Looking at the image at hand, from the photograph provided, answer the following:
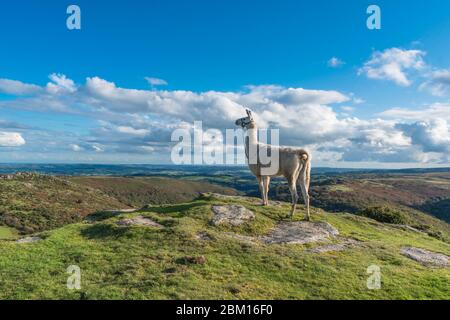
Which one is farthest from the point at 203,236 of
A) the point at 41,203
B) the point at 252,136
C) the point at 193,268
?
the point at 41,203

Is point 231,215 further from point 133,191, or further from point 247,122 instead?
point 133,191

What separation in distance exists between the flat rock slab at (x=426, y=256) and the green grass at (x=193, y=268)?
730mm

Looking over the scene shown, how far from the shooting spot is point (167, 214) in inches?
819

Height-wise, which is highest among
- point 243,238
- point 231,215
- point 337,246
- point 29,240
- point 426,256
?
point 231,215

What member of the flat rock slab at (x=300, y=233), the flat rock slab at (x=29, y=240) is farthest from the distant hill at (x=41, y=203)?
the flat rock slab at (x=300, y=233)

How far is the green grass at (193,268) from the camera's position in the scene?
11547 millimetres

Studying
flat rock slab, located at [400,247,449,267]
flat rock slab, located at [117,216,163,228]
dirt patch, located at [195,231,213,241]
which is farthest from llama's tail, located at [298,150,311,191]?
flat rock slab, located at [117,216,163,228]

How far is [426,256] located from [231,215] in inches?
393

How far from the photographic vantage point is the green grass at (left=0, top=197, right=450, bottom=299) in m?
11.5

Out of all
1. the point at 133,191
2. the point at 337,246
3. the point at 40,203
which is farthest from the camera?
the point at 133,191

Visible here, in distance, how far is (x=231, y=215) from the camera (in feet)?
64.8
